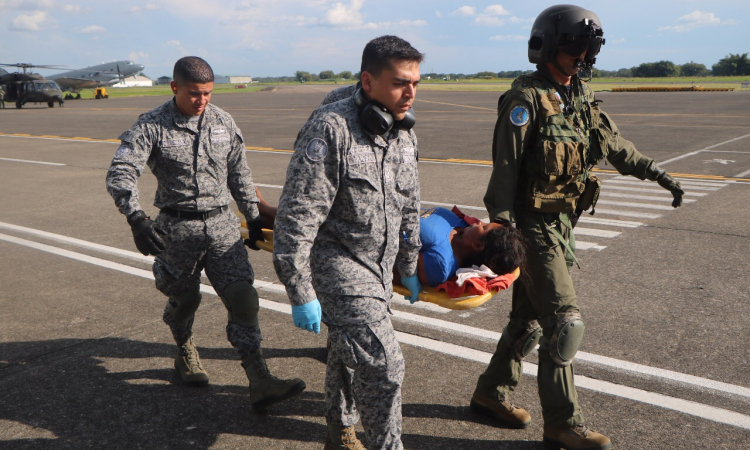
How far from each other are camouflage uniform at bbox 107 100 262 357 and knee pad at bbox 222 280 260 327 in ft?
0.17

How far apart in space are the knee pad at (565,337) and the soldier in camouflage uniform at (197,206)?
1.67m

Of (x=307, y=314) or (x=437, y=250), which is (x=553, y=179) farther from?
(x=307, y=314)

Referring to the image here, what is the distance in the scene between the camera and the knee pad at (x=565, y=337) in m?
3.40

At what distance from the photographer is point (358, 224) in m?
2.97

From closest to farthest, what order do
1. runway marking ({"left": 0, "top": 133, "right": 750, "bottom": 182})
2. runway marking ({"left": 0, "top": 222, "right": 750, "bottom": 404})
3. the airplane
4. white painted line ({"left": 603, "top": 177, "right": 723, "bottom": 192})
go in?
runway marking ({"left": 0, "top": 222, "right": 750, "bottom": 404}) < white painted line ({"left": 603, "top": 177, "right": 723, "bottom": 192}) < runway marking ({"left": 0, "top": 133, "right": 750, "bottom": 182}) < the airplane

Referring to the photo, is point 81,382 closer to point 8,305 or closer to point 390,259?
point 8,305

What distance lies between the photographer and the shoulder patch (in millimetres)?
2824

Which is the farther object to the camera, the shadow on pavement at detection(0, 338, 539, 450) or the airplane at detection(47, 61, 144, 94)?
the airplane at detection(47, 61, 144, 94)

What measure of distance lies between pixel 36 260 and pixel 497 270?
6.22 meters

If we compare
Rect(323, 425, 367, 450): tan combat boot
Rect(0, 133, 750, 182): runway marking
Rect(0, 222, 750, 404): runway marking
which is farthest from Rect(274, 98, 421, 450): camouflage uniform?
Rect(0, 133, 750, 182): runway marking

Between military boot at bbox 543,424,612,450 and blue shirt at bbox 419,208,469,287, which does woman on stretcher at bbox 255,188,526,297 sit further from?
military boot at bbox 543,424,612,450

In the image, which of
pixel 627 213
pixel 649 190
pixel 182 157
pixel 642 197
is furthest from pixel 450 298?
pixel 649 190

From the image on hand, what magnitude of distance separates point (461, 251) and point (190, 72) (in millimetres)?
2052

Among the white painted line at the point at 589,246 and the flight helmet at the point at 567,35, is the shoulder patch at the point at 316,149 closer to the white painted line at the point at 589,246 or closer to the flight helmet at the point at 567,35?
the flight helmet at the point at 567,35
